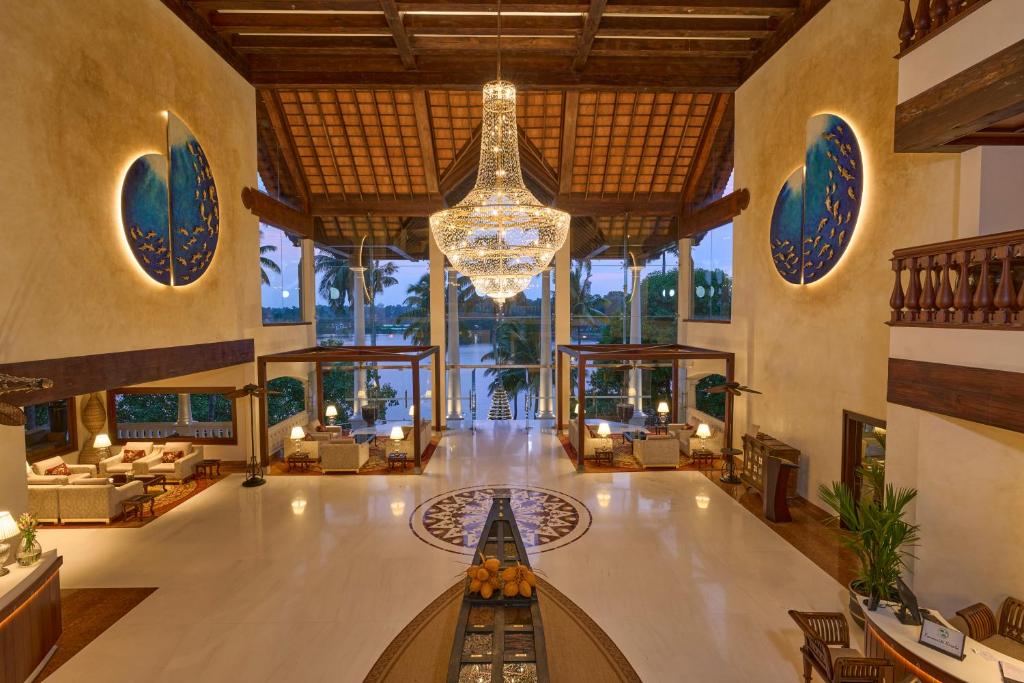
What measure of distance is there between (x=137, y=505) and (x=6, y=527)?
15.8 feet

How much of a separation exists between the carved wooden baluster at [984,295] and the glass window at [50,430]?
16.1 meters

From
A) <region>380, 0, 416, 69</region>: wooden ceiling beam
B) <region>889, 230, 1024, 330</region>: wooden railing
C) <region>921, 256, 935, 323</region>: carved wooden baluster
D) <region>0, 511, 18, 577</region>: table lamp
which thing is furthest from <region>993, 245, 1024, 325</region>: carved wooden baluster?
<region>380, 0, 416, 69</region>: wooden ceiling beam

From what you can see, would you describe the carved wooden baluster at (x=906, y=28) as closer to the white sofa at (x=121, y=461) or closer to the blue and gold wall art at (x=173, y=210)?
the blue and gold wall art at (x=173, y=210)

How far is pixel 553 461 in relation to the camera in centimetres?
1334

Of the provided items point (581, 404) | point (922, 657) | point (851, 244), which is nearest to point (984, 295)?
point (922, 657)

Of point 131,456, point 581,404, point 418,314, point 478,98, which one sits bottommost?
point 131,456

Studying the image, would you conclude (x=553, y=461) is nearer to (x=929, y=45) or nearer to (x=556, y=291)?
(x=556, y=291)

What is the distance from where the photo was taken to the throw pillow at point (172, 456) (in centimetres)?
1205

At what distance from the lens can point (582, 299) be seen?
17.5 m

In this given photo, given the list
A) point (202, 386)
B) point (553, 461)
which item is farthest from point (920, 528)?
point (202, 386)

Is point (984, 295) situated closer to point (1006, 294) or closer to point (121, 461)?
point (1006, 294)

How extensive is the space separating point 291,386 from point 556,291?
355 inches

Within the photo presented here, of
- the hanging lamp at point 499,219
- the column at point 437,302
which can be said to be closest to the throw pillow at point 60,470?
the column at point 437,302

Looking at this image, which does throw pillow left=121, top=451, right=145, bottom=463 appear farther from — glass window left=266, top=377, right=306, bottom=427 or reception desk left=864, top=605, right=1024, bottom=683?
reception desk left=864, top=605, right=1024, bottom=683
